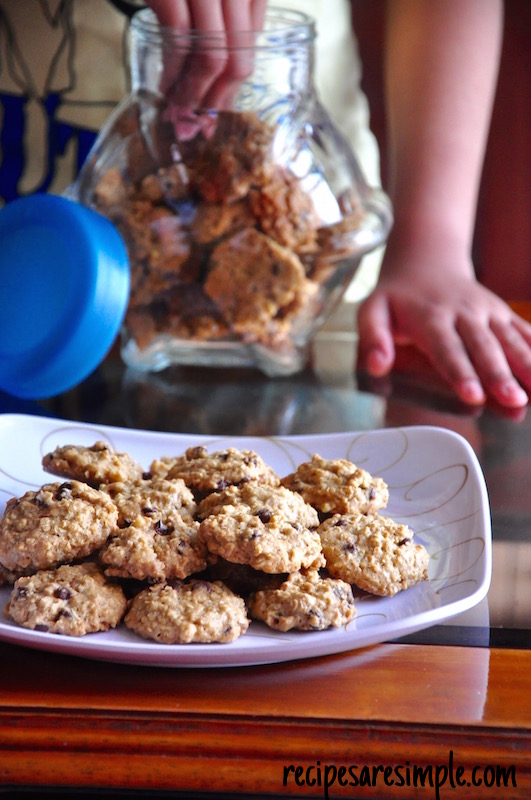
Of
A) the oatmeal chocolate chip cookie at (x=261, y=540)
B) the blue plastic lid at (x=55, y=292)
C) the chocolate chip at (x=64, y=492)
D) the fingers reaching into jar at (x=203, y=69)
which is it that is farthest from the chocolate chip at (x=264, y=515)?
the fingers reaching into jar at (x=203, y=69)

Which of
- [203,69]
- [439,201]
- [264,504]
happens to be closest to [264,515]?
[264,504]

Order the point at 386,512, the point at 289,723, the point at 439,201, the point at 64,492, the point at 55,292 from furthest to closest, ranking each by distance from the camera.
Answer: the point at 439,201
the point at 55,292
the point at 386,512
the point at 64,492
the point at 289,723

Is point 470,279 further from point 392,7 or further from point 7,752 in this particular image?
point 7,752

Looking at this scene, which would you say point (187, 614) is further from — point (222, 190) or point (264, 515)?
point (222, 190)

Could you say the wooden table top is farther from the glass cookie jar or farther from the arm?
the arm

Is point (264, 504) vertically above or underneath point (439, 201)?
above

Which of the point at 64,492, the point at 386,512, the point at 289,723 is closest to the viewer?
the point at 289,723

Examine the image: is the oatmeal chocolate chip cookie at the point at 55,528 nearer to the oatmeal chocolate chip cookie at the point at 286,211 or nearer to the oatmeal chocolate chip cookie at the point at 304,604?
the oatmeal chocolate chip cookie at the point at 304,604

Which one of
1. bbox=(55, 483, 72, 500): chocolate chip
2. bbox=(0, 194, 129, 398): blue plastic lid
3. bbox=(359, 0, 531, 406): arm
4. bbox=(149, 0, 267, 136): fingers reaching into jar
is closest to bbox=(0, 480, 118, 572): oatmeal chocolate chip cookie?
bbox=(55, 483, 72, 500): chocolate chip
